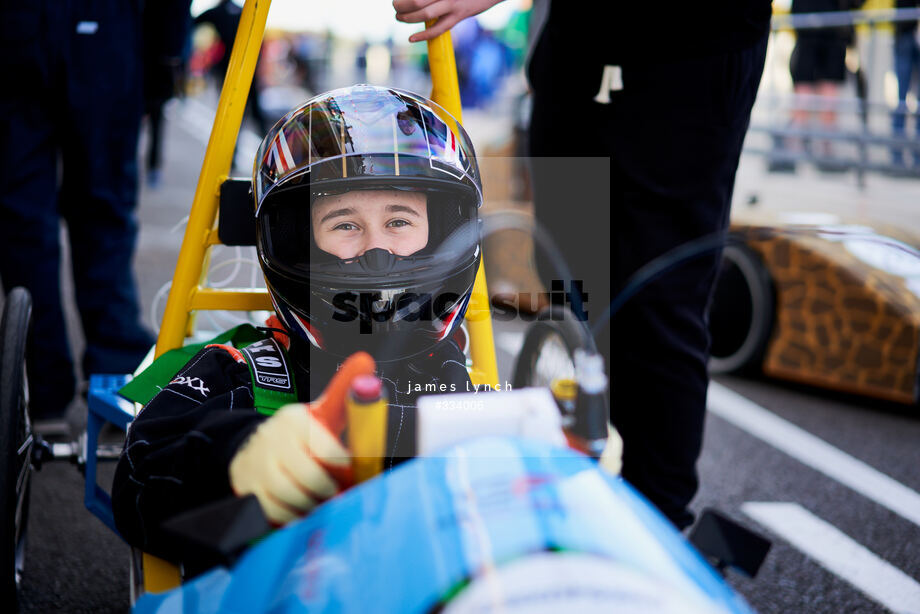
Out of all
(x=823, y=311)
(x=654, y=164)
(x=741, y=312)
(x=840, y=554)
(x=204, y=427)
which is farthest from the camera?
(x=741, y=312)

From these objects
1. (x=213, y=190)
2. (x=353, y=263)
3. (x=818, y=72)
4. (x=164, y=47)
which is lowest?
(x=353, y=263)

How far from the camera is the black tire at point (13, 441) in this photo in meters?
1.40

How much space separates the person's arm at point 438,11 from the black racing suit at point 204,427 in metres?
0.61

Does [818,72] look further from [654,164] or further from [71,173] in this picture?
[71,173]

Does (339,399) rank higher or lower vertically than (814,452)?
higher

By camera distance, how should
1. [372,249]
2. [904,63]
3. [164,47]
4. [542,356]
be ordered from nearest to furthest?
[372,249] < [542,356] < [164,47] < [904,63]

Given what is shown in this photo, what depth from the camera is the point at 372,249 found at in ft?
4.66

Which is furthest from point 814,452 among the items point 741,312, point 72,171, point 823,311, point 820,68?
point 820,68

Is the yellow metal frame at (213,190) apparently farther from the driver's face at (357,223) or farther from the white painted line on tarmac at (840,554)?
the white painted line on tarmac at (840,554)

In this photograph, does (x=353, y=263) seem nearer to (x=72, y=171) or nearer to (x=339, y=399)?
(x=339, y=399)

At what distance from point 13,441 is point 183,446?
1.66 ft

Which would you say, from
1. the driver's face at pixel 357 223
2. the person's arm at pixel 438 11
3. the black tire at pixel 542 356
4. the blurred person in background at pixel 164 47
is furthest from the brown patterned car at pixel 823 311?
the blurred person in background at pixel 164 47

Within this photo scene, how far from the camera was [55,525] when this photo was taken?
2.15 m

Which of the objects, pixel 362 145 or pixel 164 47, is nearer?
pixel 362 145
